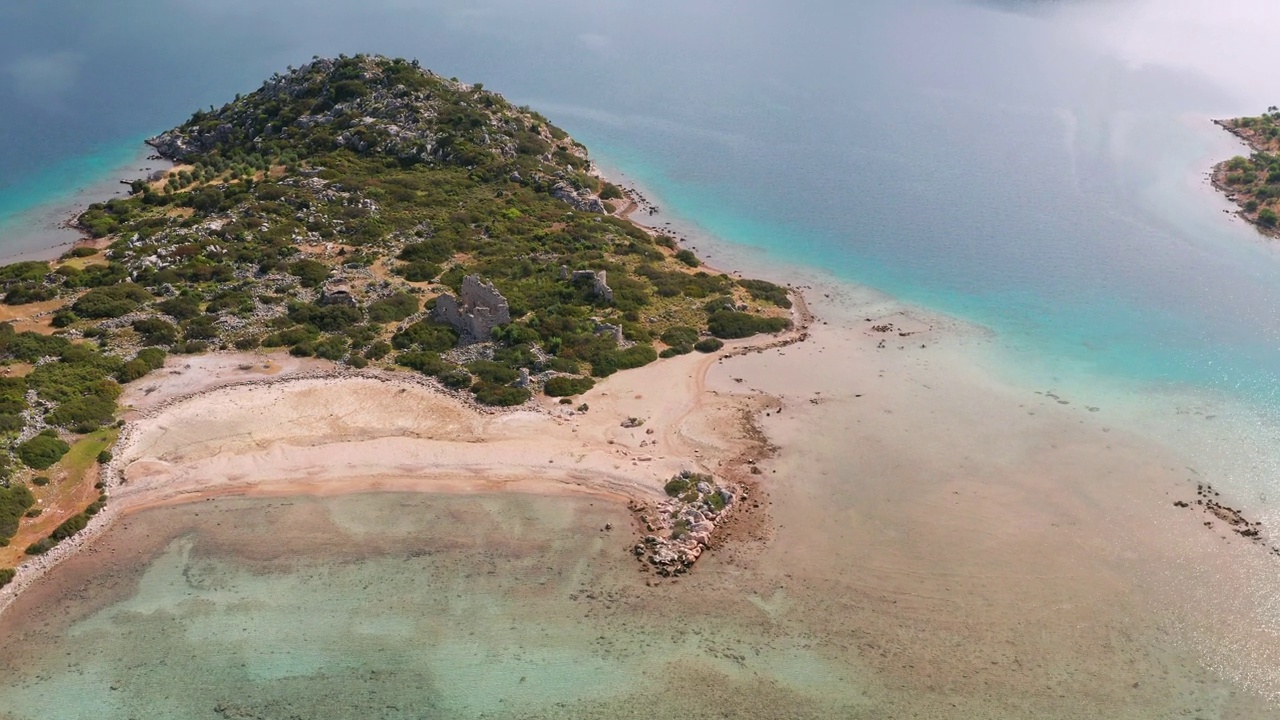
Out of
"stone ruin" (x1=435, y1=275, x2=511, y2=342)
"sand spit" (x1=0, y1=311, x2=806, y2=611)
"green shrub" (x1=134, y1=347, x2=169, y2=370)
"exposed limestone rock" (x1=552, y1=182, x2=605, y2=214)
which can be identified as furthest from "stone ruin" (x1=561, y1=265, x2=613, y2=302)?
"green shrub" (x1=134, y1=347, x2=169, y2=370)

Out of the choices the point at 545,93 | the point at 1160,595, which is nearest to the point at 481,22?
the point at 545,93

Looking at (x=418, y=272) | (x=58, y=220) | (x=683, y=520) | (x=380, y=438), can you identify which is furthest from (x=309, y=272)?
(x=683, y=520)

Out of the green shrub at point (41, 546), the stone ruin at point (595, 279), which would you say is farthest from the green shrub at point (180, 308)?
the stone ruin at point (595, 279)

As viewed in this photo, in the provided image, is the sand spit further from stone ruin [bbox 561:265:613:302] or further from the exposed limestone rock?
the exposed limestone rock

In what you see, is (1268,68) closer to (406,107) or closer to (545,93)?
(545,93)

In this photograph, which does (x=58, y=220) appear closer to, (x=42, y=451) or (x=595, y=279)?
(x=42, y=451)

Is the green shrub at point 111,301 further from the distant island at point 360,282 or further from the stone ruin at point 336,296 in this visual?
the stone ruin at point 336,296
